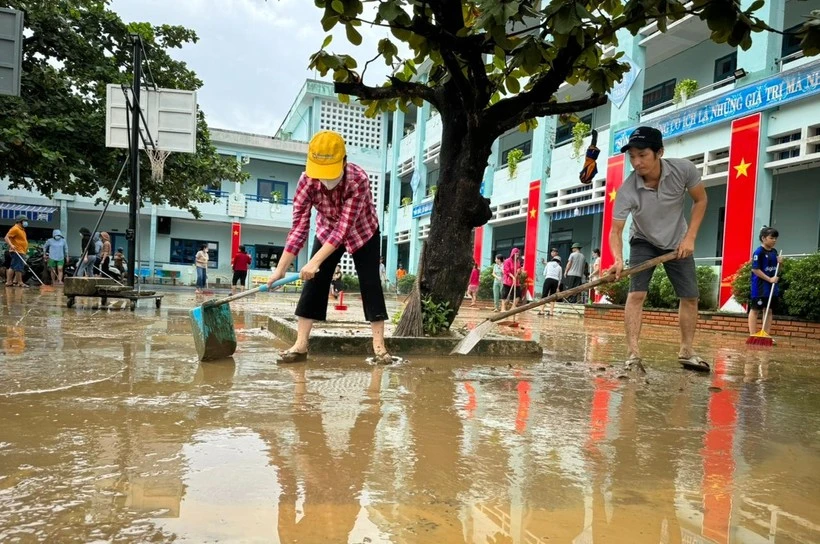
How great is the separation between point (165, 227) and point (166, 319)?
76.7 ft

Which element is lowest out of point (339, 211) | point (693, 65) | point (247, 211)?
point (339, 211)

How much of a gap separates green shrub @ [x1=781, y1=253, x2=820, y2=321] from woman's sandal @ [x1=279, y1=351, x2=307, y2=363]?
759 cm

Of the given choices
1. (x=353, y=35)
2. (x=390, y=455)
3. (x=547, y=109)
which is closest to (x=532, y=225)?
(x=547, y=109)

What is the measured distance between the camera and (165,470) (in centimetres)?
175

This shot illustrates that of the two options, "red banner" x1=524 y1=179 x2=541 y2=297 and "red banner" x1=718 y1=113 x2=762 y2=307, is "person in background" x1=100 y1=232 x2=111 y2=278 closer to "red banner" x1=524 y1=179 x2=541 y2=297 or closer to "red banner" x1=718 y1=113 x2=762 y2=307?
"red banner" x1=524 y1=179 x2=541 y2=297

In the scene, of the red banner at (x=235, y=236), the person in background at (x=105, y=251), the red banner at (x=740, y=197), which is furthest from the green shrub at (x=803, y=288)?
the red banner at (x=235, y=236)

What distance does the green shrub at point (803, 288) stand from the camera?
27.2 ft

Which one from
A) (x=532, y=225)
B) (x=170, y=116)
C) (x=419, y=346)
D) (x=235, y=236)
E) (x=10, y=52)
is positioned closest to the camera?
(x=419, y=346)

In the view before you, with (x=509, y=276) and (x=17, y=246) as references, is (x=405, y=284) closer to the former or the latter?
(x=509, y=276)

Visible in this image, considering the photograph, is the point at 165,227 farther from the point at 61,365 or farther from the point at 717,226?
the point at 61,365

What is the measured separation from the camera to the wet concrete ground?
145cm

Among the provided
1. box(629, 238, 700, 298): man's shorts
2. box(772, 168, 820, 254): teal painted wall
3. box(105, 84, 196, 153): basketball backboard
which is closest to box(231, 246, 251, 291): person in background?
box(105, 84, 196, 153): basketball backboard

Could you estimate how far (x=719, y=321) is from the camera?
9.91 m

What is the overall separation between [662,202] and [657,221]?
0.14 m
